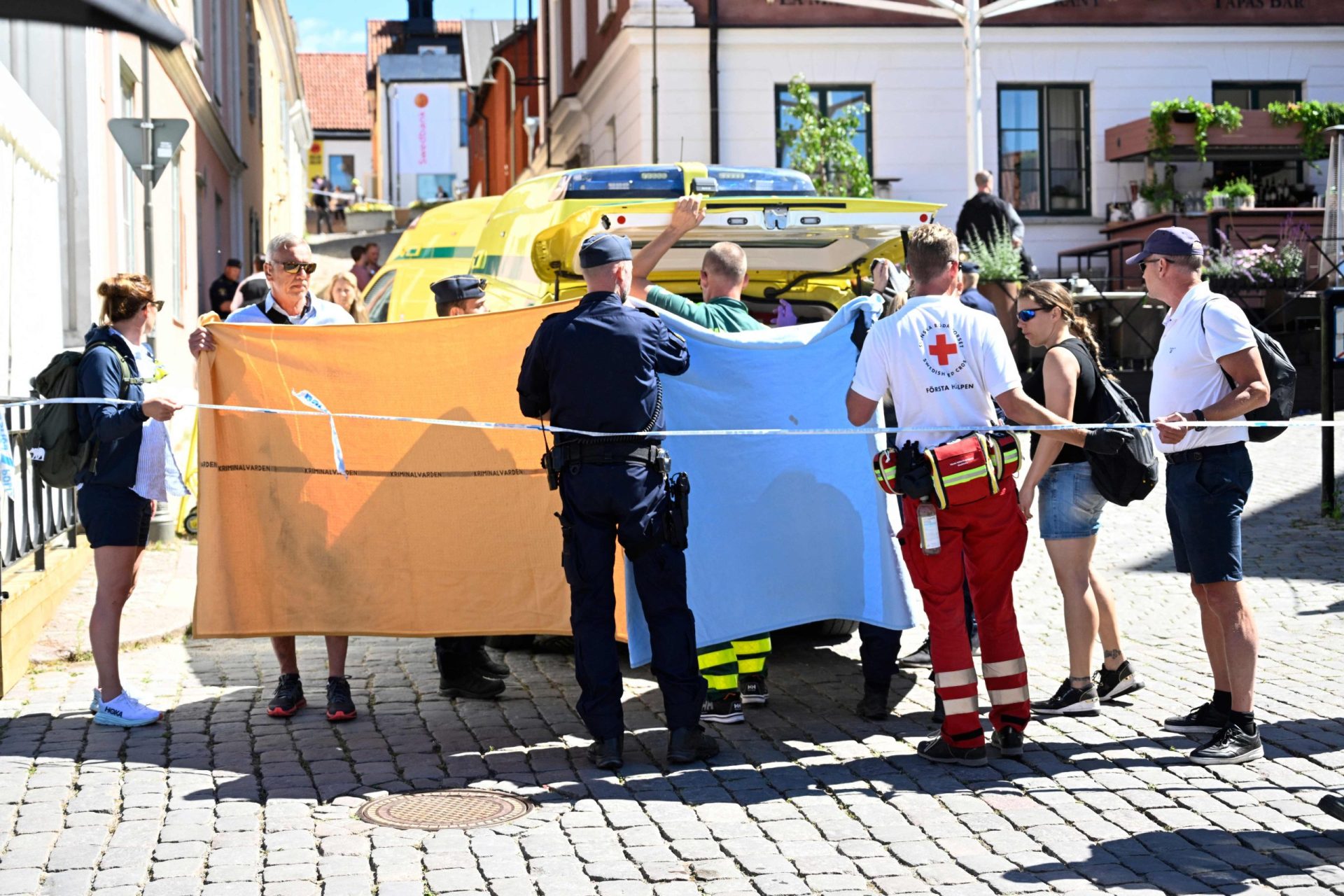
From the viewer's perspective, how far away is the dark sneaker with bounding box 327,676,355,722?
667 cm

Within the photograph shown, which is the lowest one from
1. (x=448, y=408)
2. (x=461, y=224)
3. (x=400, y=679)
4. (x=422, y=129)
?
(x=400, y=679)

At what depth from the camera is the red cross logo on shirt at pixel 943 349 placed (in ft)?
19.1

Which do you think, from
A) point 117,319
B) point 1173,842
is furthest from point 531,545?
point 1173,842

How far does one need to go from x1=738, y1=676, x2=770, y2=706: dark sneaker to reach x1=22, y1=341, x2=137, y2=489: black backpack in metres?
2.92

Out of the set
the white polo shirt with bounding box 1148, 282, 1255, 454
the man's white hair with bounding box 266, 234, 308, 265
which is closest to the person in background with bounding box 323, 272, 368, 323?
the man's white hair with bounding box 266, 234, 308, 265

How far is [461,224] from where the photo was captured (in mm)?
13969

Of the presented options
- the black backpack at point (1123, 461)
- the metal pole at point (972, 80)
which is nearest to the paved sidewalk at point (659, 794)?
the black backpack at point (1123, 461)

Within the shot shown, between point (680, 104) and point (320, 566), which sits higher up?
point (680, 104)

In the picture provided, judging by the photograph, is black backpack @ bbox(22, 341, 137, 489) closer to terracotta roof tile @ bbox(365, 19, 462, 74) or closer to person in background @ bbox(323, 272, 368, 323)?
person in background @ bbox(323, 272, 368, 323)

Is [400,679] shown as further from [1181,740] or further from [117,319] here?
[1181,740]

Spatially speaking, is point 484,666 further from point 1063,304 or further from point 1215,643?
point 1215,643

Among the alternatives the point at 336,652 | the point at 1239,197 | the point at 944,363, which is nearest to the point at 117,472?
the point at 336,652

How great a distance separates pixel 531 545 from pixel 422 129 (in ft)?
269

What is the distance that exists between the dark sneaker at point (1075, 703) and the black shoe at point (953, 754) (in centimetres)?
75
